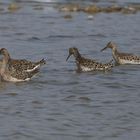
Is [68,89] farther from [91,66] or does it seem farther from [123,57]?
[123,57]

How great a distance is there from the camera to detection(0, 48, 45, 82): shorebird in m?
18.2

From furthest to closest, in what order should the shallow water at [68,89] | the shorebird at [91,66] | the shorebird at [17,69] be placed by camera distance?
the shorebird at [91,66]
the shorebird at [17,69]
the shallow water at [68,89]

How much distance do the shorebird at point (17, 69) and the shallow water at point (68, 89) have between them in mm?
225

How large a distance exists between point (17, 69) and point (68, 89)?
1979 millimetres

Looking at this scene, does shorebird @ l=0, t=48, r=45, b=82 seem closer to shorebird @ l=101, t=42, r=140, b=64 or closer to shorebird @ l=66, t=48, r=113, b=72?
shorebird @ l=66, t=48, r=113, b=72

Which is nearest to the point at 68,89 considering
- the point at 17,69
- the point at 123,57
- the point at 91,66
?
the point at 17,69

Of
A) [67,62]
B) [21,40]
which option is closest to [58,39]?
[21,40]

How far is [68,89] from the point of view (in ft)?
56.0

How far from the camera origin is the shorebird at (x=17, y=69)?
59.7ft

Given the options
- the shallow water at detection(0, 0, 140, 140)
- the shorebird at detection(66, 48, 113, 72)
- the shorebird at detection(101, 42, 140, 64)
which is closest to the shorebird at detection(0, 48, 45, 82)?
the shallow water at detection(0, 0, 140, 140)

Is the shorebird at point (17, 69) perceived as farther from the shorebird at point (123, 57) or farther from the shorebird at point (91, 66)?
the shorebird at point (123, 57)

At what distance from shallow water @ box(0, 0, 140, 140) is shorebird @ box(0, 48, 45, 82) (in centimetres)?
23

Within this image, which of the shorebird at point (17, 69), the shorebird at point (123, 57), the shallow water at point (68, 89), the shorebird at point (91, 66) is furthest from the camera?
the shorebird at point (123, 57)

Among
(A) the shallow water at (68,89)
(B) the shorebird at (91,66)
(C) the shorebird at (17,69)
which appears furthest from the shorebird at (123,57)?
(C) the shorebird at (17,69)
